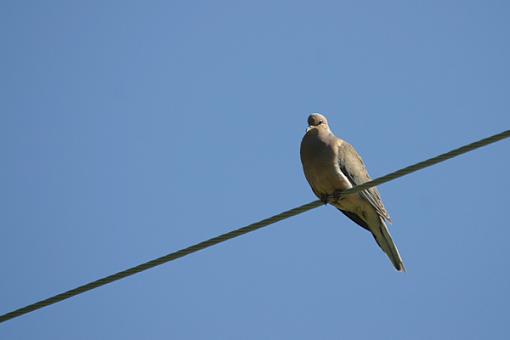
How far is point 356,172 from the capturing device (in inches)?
313

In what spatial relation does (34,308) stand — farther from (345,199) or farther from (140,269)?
(345,199)

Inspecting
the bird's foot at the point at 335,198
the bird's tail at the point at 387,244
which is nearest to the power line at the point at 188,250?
the bird's foot at the point at 335,198

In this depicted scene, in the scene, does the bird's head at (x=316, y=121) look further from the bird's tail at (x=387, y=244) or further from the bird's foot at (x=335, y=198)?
the bird's tail at (x=387, y=244)

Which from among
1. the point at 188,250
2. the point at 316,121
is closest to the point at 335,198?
the point at 316,121

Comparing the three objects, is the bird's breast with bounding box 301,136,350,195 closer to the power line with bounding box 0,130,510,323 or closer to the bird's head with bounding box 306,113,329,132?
the bird's head with bounding box 306,113,329,132

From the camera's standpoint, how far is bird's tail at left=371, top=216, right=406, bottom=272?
7.77 meters

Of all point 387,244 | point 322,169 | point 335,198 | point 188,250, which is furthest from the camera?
point 387,244

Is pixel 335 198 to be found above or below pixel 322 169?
below

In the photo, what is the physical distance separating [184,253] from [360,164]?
11.0 feet

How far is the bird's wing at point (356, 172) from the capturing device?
7.78m

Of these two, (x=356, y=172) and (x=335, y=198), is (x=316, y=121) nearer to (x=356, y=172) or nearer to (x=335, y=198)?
(x=356, y=172)

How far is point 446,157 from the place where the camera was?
4.95 metres

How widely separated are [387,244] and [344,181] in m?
0.79

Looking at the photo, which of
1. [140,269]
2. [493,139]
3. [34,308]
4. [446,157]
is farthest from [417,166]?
[34,308]
